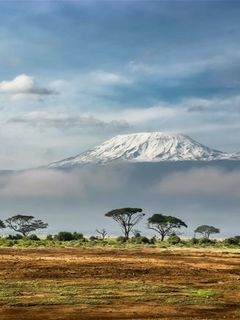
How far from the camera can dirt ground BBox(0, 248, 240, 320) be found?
21.7 metres

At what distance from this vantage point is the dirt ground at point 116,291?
21.7 m

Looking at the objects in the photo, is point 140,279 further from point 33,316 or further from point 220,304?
point 33,316

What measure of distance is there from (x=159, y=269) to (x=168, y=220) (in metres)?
86.4

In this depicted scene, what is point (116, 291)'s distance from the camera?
26.8 metres

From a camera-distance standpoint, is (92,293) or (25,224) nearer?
(92,293)

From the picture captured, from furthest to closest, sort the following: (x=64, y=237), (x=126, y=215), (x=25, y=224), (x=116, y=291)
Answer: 1. (x=25, y=224)
2. (x=126, y=215)
3. (x=64, y=237)
4. (x=116, y=291)

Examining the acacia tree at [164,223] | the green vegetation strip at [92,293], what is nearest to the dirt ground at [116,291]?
the green vegetation strip at [92,293]

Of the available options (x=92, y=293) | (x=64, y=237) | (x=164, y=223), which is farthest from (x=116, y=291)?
(x=164, y=223)

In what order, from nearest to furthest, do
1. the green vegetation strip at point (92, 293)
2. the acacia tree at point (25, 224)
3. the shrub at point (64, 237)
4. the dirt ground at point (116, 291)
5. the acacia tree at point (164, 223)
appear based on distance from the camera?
the dirt ground at point (116, 291)
the green vegetation strip at point (92, 293)
the shrub at point (64, 237)
the acacia tree at point (164, 223)
the acacia tree at point (25, 224)

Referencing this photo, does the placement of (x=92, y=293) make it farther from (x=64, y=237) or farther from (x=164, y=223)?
(x=164, y=223)

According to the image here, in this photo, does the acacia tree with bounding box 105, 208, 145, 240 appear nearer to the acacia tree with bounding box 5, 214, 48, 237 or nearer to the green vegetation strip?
the acacia tree with bounding box 5, 214, 48, 237

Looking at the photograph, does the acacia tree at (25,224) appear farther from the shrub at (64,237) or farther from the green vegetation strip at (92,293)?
the green vegetation strip at (92,293)

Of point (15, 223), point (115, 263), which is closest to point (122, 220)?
point (15, 223)

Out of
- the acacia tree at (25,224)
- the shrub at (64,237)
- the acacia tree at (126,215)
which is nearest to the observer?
the shrub at (64,237)
